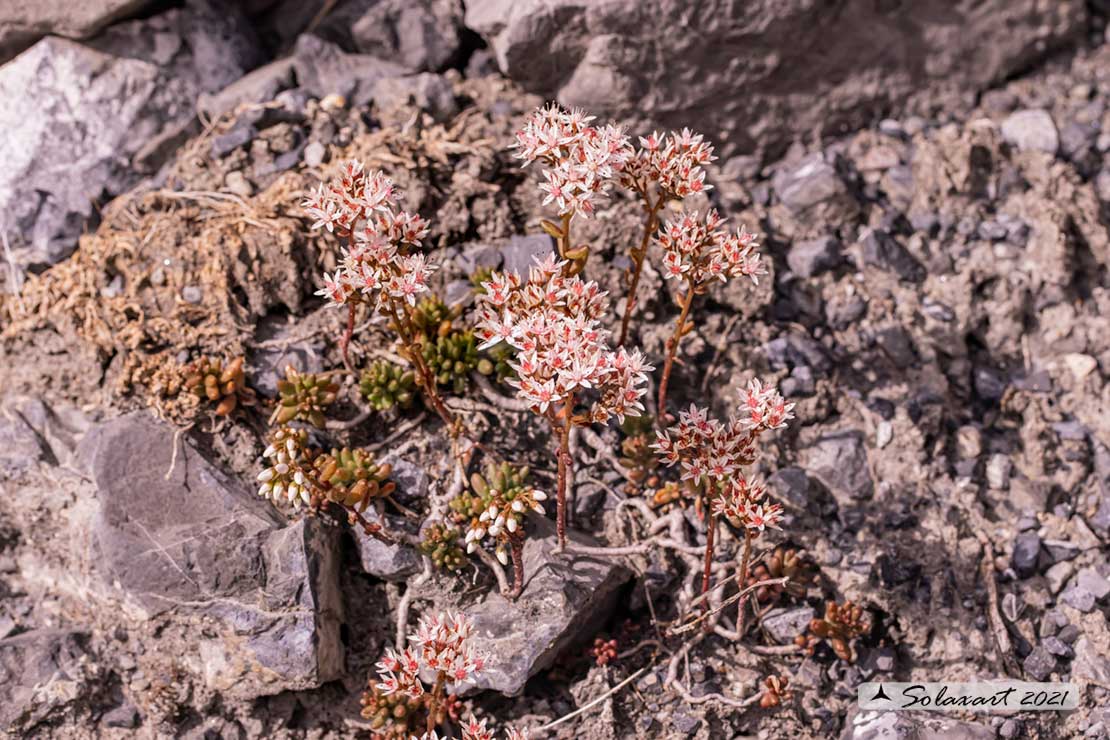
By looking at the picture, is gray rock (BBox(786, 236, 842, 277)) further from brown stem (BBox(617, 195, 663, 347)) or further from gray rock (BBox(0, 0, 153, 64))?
gray rock (BBox(0, 0, 153, 64))

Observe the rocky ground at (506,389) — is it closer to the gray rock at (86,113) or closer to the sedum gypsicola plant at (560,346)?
the gray rock at (86,113)

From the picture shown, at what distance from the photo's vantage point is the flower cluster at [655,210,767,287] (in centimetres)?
479

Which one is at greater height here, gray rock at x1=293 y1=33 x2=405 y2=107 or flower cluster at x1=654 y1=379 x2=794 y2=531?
gray rock at x1=293 y1=33 x2=405 y2=107

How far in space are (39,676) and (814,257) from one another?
183 inches

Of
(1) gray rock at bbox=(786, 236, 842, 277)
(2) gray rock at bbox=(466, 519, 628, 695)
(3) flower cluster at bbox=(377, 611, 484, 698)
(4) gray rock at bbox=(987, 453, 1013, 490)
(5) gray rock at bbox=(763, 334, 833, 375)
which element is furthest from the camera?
(1) gray rock at bbox=(786, 236, 842, 277)

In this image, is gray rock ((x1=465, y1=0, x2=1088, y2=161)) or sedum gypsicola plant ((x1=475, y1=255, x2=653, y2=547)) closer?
sedum gypsicola plant ((x1=475, y1=255, x2=653, y2=547))

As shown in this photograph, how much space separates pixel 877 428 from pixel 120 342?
4.07 m

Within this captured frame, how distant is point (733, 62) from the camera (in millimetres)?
6445

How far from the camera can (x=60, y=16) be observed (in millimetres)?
6316

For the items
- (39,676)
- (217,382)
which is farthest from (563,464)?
(39,676)

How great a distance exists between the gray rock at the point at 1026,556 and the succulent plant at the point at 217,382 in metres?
4.02

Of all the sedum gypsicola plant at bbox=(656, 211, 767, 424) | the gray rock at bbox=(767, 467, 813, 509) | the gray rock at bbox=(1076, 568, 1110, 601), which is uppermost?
the sedum gypsicola plant at bbox=(656, 211, 767, 424)

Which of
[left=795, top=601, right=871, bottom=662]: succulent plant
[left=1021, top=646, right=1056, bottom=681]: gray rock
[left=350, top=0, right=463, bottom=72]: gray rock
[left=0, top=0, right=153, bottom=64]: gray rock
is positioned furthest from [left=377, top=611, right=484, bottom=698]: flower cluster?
[left=0, top=0, right=153, bottom=64]: gray rock

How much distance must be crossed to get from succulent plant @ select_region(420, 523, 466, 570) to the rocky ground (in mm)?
122
